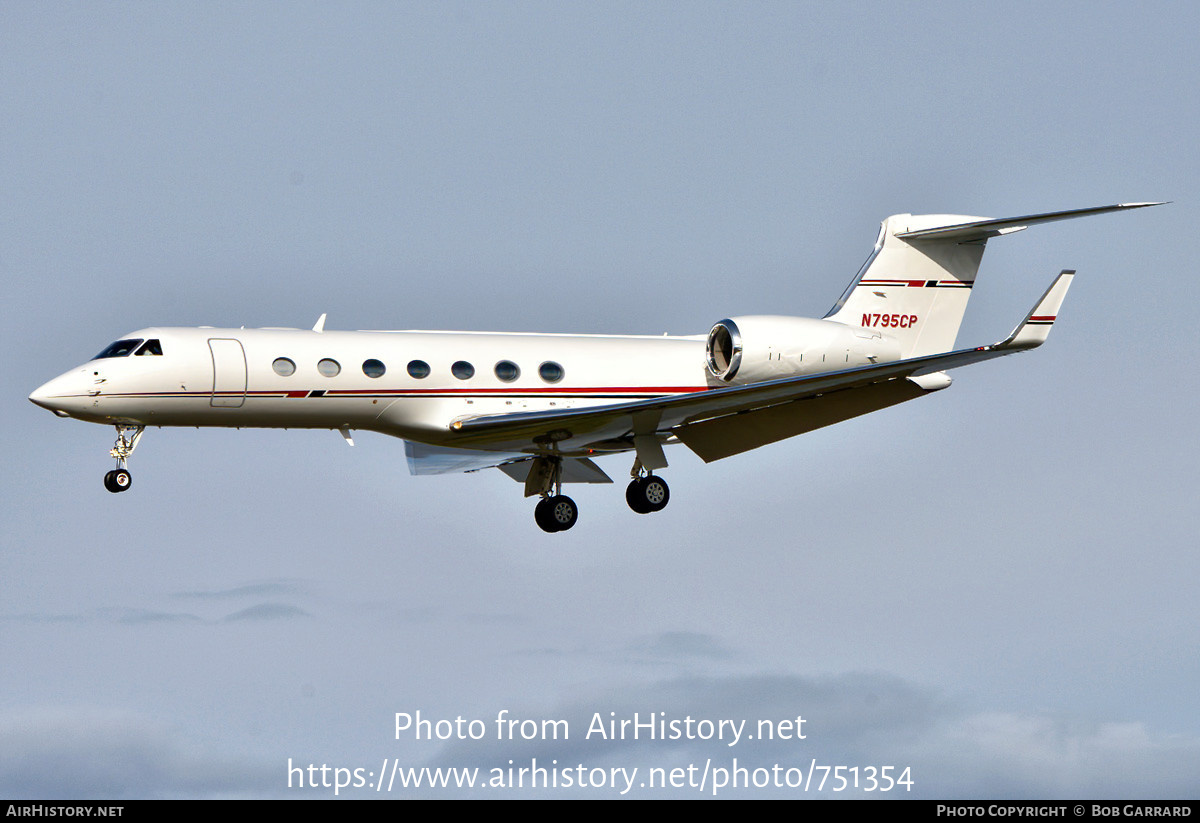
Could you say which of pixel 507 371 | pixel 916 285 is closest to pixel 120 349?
pixel 507 371

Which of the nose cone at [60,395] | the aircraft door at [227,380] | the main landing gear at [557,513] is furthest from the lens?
the main landing gear at [557,513]

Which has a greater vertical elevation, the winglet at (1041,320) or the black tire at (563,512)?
the winglet at (1041,320)

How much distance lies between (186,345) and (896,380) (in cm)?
1159

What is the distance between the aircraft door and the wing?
139 inches

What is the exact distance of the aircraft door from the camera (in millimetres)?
25656

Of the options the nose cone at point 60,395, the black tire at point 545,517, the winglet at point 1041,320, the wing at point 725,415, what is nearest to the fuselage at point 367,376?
the nose cone at point 60,395

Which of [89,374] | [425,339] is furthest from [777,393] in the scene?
[89,374]

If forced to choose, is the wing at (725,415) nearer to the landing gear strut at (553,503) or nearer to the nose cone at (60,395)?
the landing gear strut at (553,503)

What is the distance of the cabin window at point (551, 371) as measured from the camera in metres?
27.6

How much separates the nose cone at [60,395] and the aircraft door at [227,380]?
2032 millimetres

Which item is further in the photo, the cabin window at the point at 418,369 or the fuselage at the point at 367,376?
the cabin window at the point at 418,369

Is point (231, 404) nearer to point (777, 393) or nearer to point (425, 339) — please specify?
point (425, 339)

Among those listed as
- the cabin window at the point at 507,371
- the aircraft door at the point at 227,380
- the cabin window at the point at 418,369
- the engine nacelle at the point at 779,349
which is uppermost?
the engine nacelle at the point at 779,349

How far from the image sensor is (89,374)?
25.4 m
